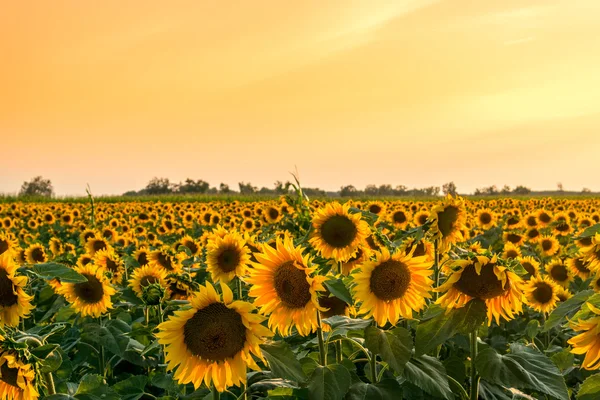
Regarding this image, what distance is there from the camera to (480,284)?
2.82m

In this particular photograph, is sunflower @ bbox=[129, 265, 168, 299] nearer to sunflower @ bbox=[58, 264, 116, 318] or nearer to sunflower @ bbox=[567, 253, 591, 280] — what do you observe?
sunflower @ bbox=[58, 264, 116, 318]

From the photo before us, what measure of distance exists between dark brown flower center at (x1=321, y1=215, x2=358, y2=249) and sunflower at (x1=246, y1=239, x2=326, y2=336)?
1.63m

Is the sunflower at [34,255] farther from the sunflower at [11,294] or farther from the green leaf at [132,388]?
the green leaf at [132,388]

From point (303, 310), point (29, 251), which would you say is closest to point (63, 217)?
point (29, 251)

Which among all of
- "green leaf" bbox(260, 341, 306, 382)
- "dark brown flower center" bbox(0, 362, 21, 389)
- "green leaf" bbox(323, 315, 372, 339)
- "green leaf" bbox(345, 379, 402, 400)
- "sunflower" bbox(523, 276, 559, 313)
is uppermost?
"green leaf" bbox(323, 315, 372, 339)

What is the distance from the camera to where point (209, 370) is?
104 inches

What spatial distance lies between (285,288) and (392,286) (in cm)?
59

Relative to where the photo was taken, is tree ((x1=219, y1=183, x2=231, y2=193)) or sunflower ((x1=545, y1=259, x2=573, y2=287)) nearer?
sunflower ((x1=545, y1=259, x2=573, y2=287))

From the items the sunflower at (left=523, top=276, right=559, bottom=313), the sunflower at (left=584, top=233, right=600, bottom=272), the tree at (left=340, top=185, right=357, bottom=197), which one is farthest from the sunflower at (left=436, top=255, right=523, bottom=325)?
the tree at (left=340, top=185, right=357, bottom=197)

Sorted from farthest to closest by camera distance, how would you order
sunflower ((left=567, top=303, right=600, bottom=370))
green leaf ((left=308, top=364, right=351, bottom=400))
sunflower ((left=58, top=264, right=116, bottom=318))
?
1. sunflower ((left=58, top=264, right=116, bottom=318))
2. green leaf ((left=308, top=364, right=351, bottom=400))
3. sunflower ((left=567, top=303, right=600, bottom=370))

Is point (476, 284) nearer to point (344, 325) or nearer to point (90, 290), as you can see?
point (344, 325)

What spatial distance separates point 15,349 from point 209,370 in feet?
2.75

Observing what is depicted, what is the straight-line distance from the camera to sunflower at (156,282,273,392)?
251 centimetres

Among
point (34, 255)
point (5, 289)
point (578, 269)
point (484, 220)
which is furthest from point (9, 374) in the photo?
point (484, 220)
